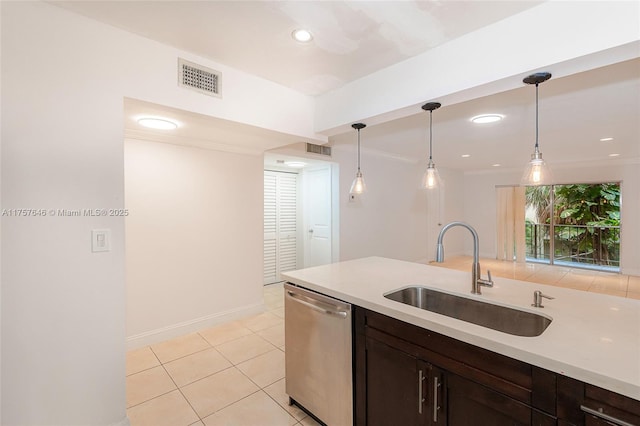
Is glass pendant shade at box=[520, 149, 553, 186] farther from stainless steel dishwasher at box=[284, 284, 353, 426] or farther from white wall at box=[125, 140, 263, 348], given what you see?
white wall at box=[125, 140, 263, 348]

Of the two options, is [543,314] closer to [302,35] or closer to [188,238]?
[302,35]

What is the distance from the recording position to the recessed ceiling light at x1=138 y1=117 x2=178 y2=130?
2.32 meters

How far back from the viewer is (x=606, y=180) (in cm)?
585

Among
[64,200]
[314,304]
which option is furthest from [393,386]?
[64,200]

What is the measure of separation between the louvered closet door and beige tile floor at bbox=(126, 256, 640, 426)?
1508 millimetres

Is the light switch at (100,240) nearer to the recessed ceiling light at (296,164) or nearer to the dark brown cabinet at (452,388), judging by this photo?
the dark brown cabinet at (452,388)

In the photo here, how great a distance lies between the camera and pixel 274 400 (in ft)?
7.04

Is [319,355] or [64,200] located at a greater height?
[64,200]

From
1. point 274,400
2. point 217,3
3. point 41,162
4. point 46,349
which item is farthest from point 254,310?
point 217,3

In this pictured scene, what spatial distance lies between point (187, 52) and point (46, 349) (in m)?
1.94

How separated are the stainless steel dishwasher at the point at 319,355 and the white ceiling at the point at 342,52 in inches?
58.2

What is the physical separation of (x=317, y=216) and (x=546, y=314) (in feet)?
12.7

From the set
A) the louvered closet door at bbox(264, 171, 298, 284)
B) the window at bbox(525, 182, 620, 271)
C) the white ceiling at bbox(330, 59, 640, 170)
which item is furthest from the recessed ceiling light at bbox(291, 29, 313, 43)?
the window at bbox(525, 182, 620, 271)

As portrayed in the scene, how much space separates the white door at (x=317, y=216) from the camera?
191 inches
